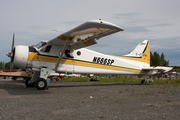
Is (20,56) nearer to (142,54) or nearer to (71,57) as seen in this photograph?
(71,57)

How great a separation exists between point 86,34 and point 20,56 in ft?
12.8

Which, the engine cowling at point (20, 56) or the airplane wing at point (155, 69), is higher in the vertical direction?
the engine cowling at point (20, 56)

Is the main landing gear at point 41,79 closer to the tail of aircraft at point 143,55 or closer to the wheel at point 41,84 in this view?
the wheel at point 41,84

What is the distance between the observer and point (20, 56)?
9.73 m

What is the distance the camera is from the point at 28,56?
998 centimetres

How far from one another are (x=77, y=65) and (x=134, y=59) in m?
5.69

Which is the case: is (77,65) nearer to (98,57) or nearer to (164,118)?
(98,57)

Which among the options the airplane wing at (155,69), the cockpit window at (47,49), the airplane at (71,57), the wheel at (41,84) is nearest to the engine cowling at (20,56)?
the airplane at (71,57)

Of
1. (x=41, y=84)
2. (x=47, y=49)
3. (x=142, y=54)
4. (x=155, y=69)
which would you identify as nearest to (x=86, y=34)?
(x=47, y=49)

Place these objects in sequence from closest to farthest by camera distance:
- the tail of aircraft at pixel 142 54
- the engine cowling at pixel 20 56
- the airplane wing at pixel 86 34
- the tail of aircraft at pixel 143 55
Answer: the airplane wing at pixel 86 34, the engine cowling at pixel 20 56, the tail of aircraft at pixel 143 55, the tail of aircraft at pixel 142 54

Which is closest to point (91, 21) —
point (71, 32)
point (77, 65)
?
point (71, 32)

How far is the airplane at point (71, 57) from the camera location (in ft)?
29.7

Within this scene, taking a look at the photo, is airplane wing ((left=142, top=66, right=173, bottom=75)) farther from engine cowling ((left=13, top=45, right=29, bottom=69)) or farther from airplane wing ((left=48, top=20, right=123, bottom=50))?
engine cowling ((left=13, top=45, right=29, bottom=69))

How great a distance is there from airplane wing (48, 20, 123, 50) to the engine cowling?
151 cm
